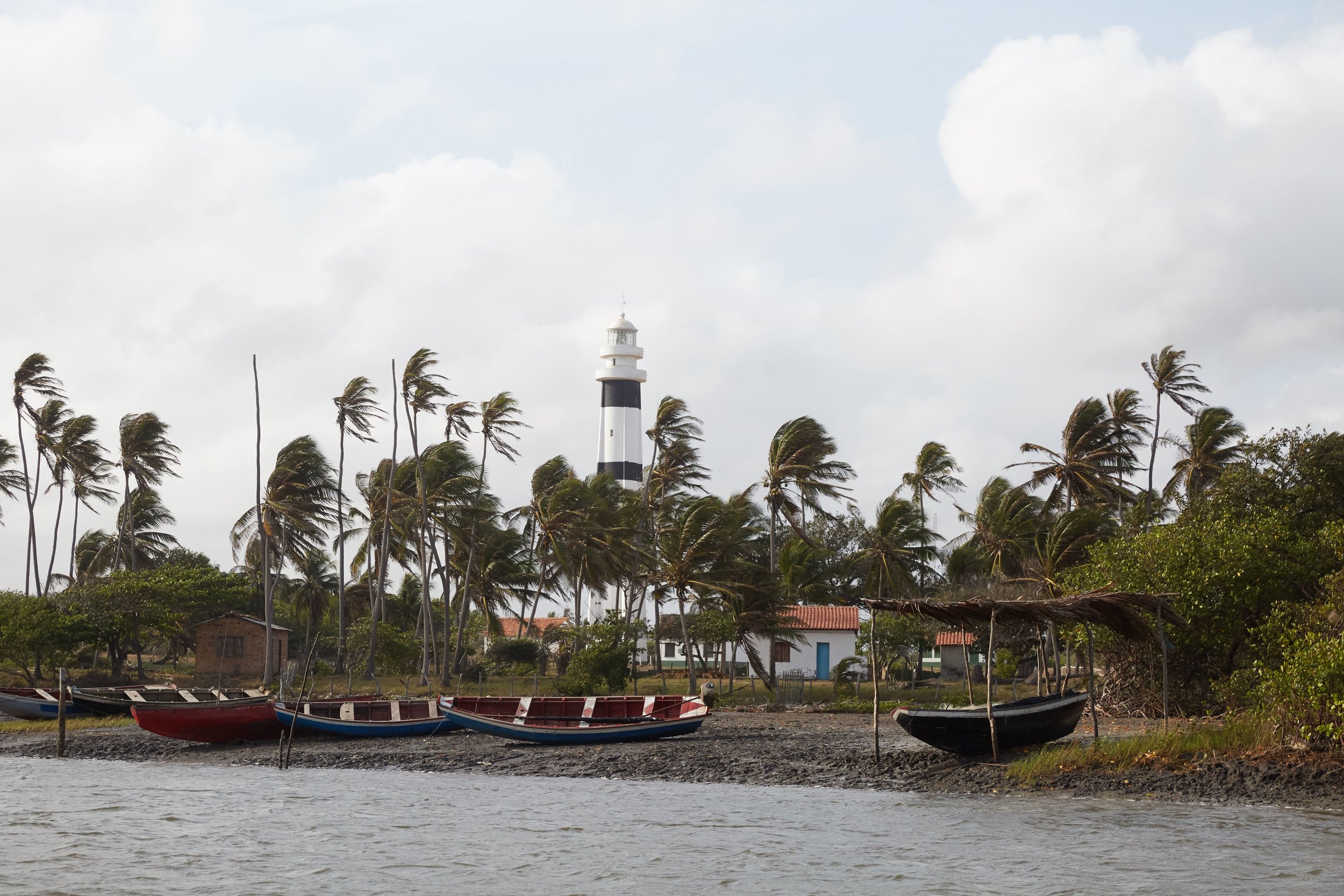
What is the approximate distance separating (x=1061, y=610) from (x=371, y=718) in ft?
56.7

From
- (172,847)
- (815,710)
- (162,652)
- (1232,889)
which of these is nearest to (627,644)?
(815,710)

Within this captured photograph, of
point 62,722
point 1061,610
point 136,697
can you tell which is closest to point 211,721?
point 62,722

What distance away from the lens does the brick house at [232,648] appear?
159 feet

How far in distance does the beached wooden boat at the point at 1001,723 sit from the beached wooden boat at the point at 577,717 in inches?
267

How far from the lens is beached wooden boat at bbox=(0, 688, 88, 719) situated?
35.7m

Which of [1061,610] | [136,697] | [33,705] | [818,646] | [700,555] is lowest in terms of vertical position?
[33,705]

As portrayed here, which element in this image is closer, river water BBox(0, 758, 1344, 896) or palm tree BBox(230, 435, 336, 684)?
river water BBox(0, 758, 1344, 896)

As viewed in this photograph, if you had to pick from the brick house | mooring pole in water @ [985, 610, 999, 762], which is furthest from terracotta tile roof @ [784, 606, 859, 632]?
mooring pole in water @ [985, 610, 999, 762]

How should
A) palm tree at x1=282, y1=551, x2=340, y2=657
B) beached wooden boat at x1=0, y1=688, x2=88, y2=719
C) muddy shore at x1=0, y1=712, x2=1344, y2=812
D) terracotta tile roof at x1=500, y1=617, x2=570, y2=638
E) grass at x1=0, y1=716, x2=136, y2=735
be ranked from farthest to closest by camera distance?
terracotta tile roof at x1=500, y1=617, x2=570, y2=638, palm tree at x1=282, y1=551, x2=340, y2=657, beached wooden boat at x1=0, y1=688, x2=88, y2=719, grass at x1=0, y1=716, x2=136, y2=735, muddy shore at x1=0, y1=712, x2=1344, y2=812

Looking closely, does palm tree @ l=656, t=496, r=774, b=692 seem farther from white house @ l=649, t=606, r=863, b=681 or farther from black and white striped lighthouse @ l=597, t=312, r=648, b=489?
black and white striped lighthouse @ l=597, t=312, r=648, b=489

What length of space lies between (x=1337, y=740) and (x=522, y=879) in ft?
40.2

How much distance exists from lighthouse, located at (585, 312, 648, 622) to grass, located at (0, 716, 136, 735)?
2641 centimetres

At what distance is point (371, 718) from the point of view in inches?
1176

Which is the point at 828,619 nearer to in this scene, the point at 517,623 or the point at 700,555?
the point at 700,555
